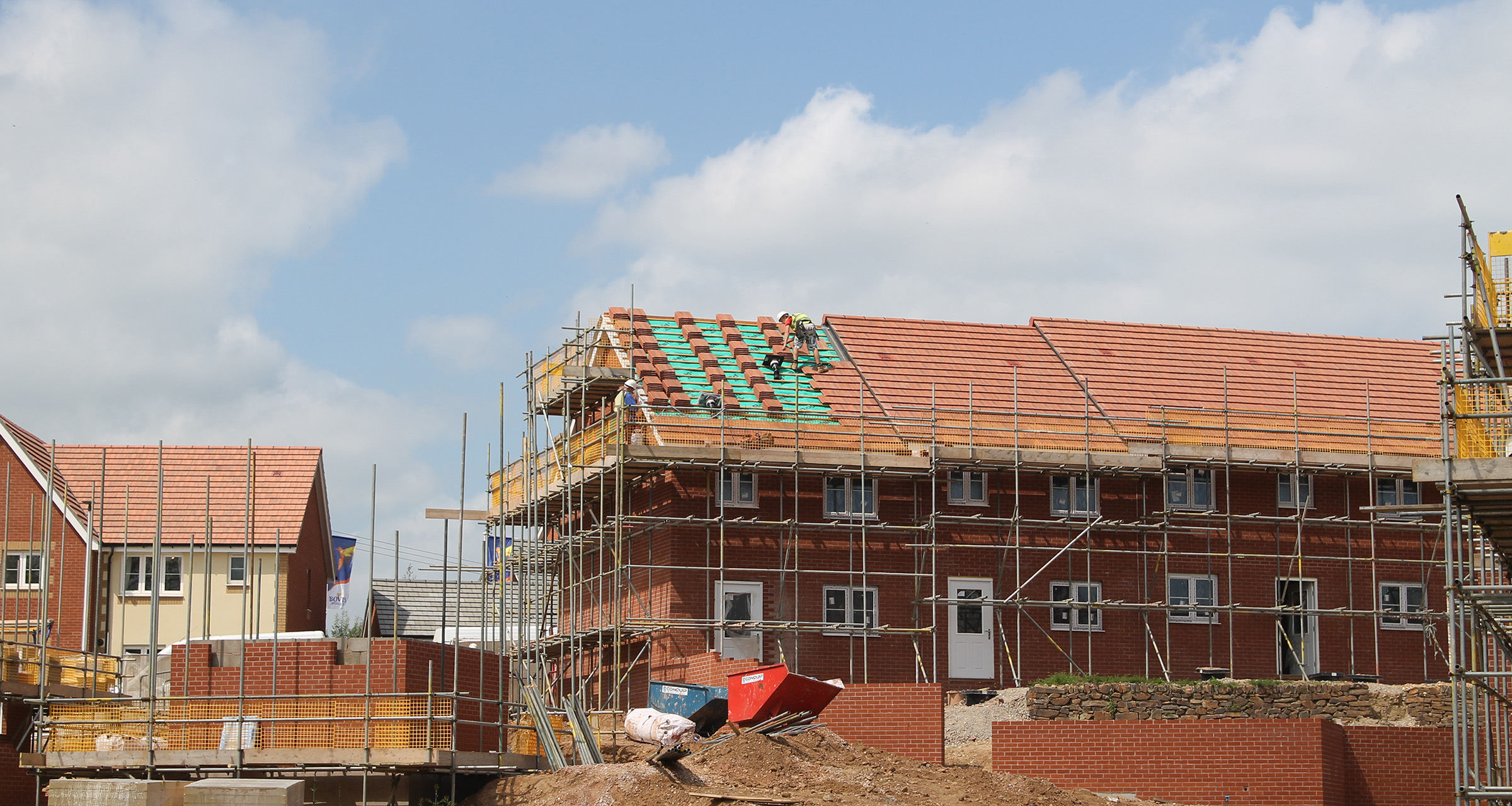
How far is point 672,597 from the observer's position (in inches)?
1303

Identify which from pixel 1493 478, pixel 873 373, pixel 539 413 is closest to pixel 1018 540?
pixel 873 373

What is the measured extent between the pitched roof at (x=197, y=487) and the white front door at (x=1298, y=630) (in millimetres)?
24342

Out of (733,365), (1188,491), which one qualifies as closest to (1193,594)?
(1188,491)

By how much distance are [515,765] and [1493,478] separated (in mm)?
12620

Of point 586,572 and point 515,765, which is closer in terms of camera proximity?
point 515,765

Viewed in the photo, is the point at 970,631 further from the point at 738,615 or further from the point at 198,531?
the point at 198,531

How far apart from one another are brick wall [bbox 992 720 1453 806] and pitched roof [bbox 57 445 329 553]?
24770 millimetres

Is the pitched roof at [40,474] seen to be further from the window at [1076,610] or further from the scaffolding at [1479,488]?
the scaffolding at [1479,488]

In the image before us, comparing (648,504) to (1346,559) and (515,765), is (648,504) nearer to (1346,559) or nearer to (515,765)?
(515,765)

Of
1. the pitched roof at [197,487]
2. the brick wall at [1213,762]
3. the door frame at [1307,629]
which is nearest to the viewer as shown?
the brick wall at [1213,762]

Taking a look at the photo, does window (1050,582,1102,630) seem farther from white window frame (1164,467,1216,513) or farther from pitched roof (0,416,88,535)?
pitched roof (0,416,88,535)

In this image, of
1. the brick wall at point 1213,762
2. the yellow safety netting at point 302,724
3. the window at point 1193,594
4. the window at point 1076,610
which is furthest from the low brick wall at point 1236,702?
the yellow safety netting at point 302,724

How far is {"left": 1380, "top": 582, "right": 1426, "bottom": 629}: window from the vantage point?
36000 millimetres

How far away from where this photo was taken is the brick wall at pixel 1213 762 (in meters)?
25.8
